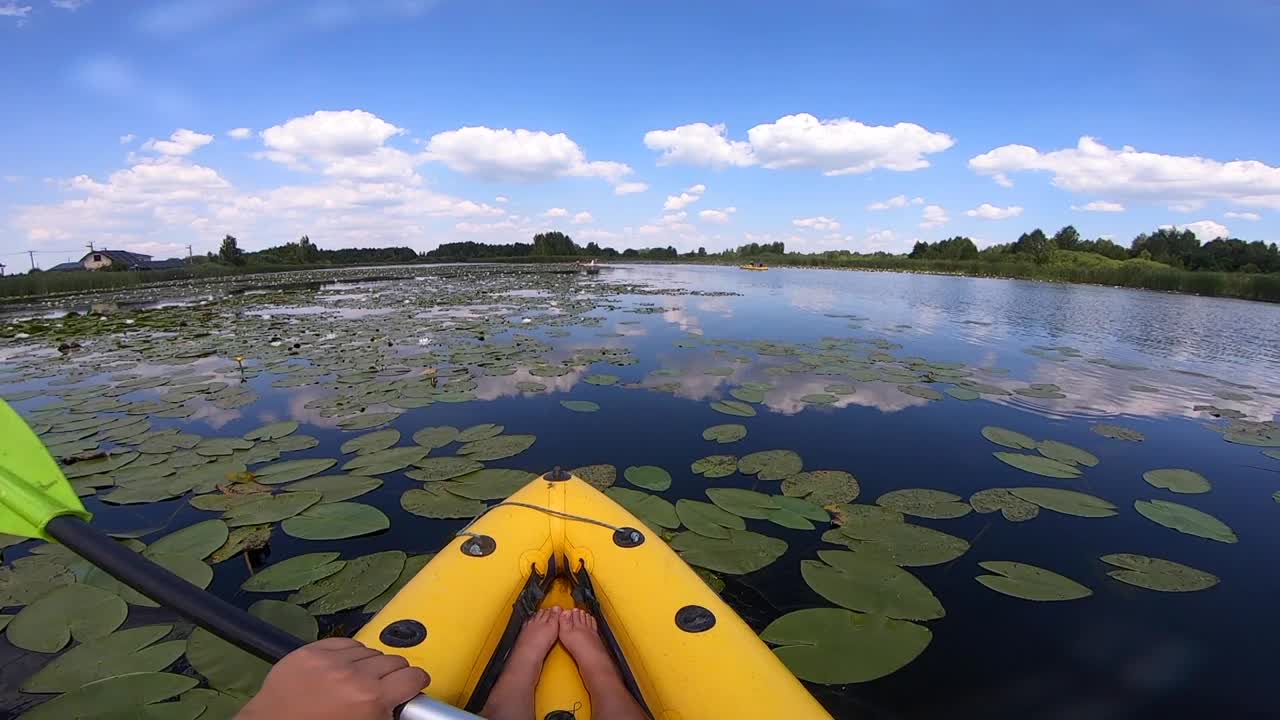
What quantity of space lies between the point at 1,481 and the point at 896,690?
2826mm

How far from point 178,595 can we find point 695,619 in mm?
1378

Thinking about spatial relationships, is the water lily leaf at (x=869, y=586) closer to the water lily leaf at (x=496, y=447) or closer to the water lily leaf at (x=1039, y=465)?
the water lily leaf at (x=1039, y=465)

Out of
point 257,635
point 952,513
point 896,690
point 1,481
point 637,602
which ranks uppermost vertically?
point 1,481

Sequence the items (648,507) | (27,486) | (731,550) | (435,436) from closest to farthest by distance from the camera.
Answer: (27,486) → (731,550) → (648,507) → (435,436)

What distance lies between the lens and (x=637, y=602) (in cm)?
173

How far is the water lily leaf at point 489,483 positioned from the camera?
308cm

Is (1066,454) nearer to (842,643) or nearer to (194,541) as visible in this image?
(842,643)

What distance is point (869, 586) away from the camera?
2.28 m

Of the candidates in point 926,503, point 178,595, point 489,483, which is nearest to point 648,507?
point 489,483

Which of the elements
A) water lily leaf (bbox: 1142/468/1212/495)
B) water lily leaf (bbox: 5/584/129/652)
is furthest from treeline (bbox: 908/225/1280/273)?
water lily leaf (bbox: 5/584/129/652)

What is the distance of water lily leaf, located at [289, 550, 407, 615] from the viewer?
217 centimetres

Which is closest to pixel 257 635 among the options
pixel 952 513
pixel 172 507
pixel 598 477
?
pixel 598 477

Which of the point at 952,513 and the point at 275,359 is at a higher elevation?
the point at 275,359

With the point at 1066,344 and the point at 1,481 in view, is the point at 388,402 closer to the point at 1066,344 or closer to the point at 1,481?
the point at 1,481
